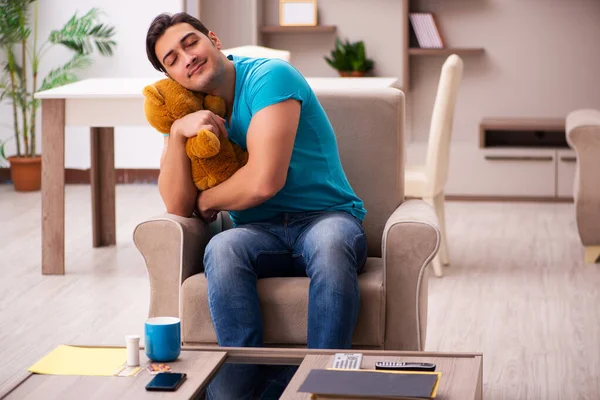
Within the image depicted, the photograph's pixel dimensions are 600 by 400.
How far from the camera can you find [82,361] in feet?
6.29

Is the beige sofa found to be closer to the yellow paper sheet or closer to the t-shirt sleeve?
the t-shirt sleeve

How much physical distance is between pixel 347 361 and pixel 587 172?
241cm

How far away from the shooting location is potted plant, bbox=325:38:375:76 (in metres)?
5.81

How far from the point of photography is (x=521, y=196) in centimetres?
566

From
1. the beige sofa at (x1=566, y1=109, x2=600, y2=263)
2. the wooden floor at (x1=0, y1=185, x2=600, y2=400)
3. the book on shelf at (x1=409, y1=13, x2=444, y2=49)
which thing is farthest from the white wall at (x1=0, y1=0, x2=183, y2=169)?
the beige sofa at (x1=566, y1=109, x2=600, y2=263)

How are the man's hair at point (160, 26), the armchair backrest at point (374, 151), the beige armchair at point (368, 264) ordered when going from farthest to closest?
the armchair backrest at point (374, 151)
the man's hair at point (160, 26)
the beige armchair at point (368, 264)

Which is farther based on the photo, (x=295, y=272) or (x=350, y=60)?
(x=350, y=60)

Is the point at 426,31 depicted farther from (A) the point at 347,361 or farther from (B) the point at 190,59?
(A) the point at 347,361

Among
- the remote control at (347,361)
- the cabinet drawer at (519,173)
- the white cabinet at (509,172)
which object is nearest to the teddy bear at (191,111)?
the remote control at (347,361)

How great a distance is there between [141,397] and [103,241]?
2863 mm

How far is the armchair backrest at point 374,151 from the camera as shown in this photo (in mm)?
2746

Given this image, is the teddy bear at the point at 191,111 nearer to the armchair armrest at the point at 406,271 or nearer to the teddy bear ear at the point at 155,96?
the teddy bear ear at the point at 155,96

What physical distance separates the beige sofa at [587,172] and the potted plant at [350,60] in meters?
1.99

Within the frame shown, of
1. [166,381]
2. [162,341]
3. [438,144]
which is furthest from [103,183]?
[166,381]
